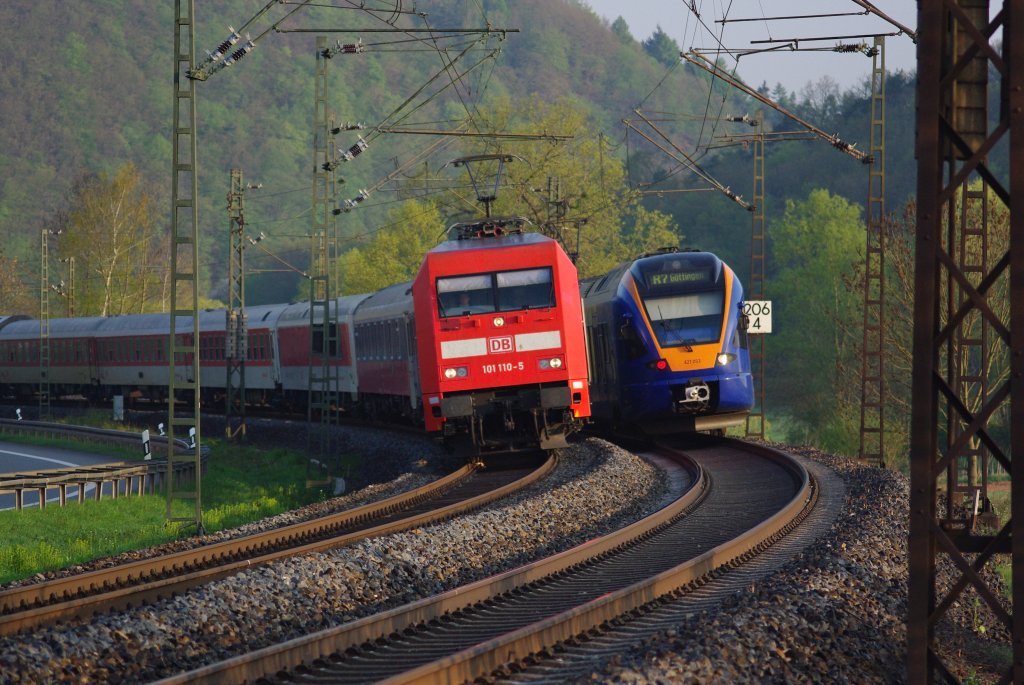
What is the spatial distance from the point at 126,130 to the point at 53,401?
115 metres

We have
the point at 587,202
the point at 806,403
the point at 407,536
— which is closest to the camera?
the point at 407,536

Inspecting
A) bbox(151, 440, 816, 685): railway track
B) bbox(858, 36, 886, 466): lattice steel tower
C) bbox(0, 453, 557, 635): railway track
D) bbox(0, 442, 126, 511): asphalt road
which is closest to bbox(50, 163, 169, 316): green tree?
bbox(0, 442, 126, 511): asphalt road

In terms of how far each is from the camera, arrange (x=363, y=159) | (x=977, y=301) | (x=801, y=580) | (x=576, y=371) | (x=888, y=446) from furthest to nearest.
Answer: (x=363, y=159), (x=888, y=446), (x=576, y=371), (x=801, y=580), (x=977, y=301)

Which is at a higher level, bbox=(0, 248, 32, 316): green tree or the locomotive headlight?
bbox=(0, 248, 32, 316): green tree

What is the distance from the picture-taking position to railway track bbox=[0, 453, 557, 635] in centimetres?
1055

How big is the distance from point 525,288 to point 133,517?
768cm

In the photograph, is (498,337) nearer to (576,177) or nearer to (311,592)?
(311,592)

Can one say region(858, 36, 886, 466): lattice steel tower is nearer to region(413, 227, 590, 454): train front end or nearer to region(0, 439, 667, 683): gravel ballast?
region(413, 227, 590, 454): train front end

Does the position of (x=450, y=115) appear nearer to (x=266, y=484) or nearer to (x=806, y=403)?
(x=806, y=403)

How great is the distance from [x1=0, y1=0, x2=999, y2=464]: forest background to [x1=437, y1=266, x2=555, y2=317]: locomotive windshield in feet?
12.1

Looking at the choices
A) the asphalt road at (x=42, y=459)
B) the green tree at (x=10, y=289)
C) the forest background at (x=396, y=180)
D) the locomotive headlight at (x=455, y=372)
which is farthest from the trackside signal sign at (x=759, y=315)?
the green tree at (x=10, y=289)

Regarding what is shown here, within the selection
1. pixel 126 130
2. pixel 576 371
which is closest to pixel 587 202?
pixel 576 371

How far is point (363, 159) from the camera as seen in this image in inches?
6432

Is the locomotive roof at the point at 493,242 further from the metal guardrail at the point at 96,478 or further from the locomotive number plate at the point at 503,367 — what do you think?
the metal guardrail at the point at 96,478
